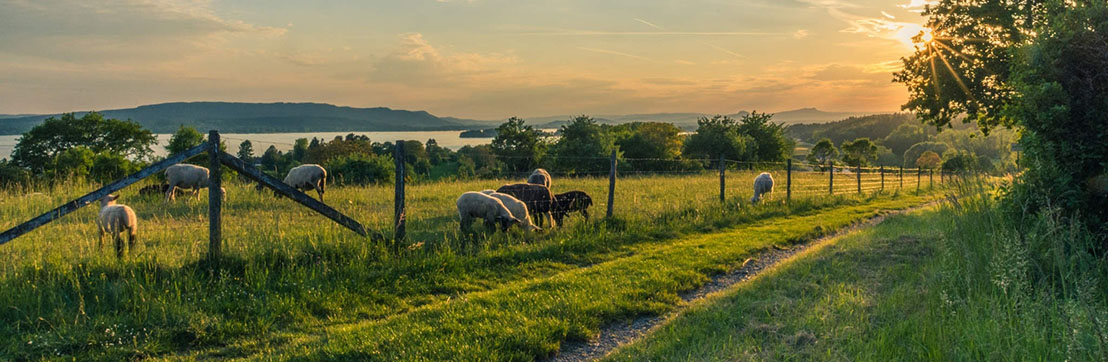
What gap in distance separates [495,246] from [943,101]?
61.7 feet

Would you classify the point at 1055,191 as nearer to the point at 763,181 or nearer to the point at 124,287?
the point at 124,287

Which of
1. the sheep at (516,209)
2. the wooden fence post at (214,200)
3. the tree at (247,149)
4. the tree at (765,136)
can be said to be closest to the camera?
the wooden fence post at (214,200)

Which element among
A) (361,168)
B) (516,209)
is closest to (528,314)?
(516,209)

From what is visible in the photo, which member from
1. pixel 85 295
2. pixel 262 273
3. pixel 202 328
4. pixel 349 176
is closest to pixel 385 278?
pixel 262 273

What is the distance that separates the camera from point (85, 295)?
6066 millimetres

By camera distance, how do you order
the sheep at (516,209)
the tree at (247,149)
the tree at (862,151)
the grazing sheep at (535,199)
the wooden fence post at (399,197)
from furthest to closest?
the tree at (862,151)
the grazing sheep at (535,199)
the sheep at (516,209)
the tree at (247,149)
the wooden fence post at (399,197)

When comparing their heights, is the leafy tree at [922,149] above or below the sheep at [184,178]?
above

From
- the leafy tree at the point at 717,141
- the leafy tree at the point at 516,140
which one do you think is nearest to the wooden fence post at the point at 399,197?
the leafy tree at the point at 516,140

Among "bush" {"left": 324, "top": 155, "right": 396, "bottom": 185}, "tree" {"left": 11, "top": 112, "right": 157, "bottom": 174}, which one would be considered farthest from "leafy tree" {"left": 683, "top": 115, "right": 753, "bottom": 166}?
"tree" {"left": 11, "top": 112, "right": 157, "bottom": 174}

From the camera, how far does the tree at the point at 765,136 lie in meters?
57.9

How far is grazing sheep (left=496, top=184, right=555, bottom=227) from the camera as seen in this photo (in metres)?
12.5

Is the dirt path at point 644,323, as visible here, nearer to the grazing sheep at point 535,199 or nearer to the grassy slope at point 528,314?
the grassy slope at point 528,314

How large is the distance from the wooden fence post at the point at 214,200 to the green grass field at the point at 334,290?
222mm

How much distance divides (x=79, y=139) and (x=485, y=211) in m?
41.8
